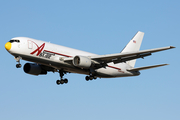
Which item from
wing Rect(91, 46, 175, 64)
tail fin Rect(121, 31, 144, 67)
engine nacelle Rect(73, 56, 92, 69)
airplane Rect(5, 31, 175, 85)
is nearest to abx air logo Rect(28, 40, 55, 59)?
airplane Rect(5, 31, 175, 85)

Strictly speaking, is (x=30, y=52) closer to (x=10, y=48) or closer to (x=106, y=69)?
(x=10, y=48)

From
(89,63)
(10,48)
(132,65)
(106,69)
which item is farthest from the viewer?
(132,65)

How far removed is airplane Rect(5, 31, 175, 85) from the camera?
38344mm

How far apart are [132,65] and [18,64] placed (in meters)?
19.0

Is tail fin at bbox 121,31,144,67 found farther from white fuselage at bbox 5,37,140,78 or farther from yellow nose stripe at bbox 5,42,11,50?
yellow nose stripe at bbox 5,42,11,50

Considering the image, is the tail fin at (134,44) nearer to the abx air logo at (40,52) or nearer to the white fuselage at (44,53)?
the white fuselage at (44,53)

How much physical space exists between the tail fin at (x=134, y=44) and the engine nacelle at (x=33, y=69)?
518 inches

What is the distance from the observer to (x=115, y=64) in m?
45.7

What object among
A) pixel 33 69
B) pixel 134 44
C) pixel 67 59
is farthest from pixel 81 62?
pixel 134 44

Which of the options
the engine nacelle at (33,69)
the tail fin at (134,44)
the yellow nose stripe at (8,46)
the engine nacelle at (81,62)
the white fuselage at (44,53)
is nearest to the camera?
the yellow nose stripe at (8,46)

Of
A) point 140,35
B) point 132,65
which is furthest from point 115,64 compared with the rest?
point 140,35

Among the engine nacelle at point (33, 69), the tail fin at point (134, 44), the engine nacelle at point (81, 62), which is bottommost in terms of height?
the engine nacelle at point (81, 62)

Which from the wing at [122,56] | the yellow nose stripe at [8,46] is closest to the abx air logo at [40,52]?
the yellow nose stripe at [8,46]

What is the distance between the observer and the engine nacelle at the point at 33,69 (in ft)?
150
